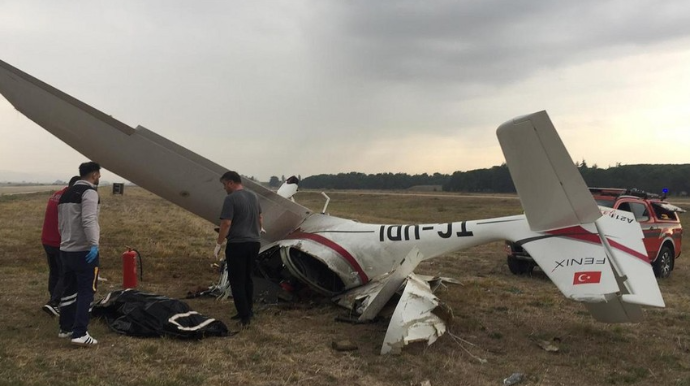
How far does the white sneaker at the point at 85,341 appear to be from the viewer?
15.8 feet

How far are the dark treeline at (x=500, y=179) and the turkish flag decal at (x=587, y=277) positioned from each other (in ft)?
60.5

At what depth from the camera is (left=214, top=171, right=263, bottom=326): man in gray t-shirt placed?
6047 mm

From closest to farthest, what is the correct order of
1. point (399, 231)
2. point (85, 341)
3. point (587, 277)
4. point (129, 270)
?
point (85, 341), point (587, 277), point (399, 231), point (129, 270)

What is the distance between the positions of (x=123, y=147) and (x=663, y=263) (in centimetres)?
1208

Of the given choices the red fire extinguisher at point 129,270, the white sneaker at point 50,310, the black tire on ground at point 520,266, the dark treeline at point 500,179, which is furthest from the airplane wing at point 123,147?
the dark treeline at point 500,179

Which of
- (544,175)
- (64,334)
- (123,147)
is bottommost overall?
(64,334)

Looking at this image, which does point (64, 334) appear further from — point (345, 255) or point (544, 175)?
point (544, 175)

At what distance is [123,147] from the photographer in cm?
735

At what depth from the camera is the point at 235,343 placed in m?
5.23

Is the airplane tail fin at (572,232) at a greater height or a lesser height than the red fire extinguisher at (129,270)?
greater

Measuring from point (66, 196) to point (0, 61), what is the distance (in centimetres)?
370

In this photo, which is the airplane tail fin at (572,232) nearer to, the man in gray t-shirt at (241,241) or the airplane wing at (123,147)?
the man in gray t-shirt at (241,241)

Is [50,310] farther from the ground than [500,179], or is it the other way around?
[500,179]

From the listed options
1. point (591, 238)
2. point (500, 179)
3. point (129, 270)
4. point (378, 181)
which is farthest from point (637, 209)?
point (378, 181)
